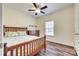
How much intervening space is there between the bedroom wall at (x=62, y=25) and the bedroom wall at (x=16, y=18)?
6.7 inches

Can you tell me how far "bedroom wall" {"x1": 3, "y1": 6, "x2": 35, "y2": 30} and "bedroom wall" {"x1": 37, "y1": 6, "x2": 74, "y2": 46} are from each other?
0.17 meters

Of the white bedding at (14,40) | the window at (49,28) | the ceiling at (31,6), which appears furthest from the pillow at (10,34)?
the window at (49,28)

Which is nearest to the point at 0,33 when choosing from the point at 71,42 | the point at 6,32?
the point at 6,32

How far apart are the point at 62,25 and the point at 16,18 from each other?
0.78 m

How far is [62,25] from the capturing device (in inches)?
59.0

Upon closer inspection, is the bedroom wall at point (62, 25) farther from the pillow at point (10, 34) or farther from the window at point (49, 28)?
the pillow at point (10, 34)

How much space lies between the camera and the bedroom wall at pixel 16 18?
1321 millimetres

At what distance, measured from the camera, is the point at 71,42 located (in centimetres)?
141

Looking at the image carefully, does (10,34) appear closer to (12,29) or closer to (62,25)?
(12,29)

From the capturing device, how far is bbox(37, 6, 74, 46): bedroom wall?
1.38 m

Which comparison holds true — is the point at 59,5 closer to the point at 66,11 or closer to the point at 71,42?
the point at 66,11

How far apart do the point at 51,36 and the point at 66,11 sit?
0.49 metres

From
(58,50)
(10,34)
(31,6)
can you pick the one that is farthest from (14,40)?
(58,50)

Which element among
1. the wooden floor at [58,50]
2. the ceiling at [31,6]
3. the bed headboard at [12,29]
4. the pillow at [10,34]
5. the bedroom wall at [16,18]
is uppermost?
the ceiling at [31,6]
